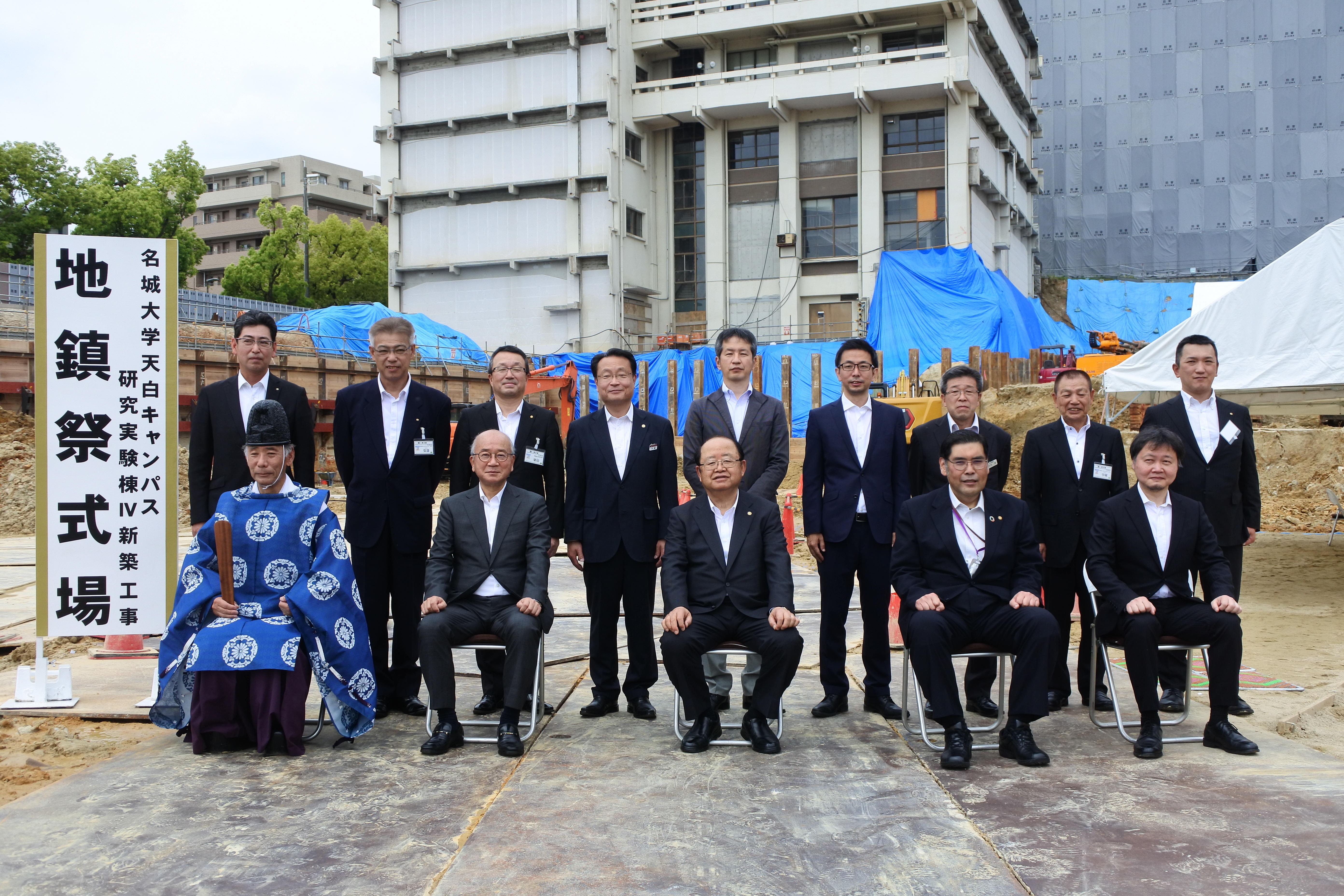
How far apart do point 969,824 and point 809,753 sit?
3.26ft

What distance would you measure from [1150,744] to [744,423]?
2.40 m

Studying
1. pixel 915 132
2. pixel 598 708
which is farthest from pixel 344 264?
pixel 598 708

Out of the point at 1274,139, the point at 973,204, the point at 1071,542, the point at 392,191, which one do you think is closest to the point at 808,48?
the point at 973,204

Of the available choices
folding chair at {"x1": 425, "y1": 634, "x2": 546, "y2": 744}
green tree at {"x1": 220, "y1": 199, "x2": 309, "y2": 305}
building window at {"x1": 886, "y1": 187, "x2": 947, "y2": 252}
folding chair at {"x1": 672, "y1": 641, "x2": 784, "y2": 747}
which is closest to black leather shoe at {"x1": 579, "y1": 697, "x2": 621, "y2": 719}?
folding chair at {"x1": 425, "y1": 634, "x2": 546, "y2": 744}

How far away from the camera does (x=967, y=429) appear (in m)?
5.21

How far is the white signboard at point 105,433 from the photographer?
534 centimetres

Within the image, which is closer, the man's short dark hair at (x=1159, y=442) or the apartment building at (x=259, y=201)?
the man's short dark hair at (x=1159, y=442)

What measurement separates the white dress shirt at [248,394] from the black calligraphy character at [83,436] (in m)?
0.71

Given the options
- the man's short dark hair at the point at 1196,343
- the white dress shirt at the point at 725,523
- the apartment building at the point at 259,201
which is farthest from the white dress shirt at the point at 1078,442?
the apartment building at the point at 259,201

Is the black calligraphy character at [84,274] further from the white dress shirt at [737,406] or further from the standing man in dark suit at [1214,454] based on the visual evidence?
the standing man in dark suit at [1214,454]

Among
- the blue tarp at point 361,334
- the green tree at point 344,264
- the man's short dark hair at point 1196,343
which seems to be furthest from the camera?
the green tree at point 344,264

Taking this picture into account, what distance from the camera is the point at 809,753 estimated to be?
4.55 m

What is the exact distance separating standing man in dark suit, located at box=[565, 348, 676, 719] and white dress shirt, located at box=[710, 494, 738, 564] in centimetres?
45

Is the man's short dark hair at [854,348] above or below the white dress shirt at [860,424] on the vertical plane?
above
